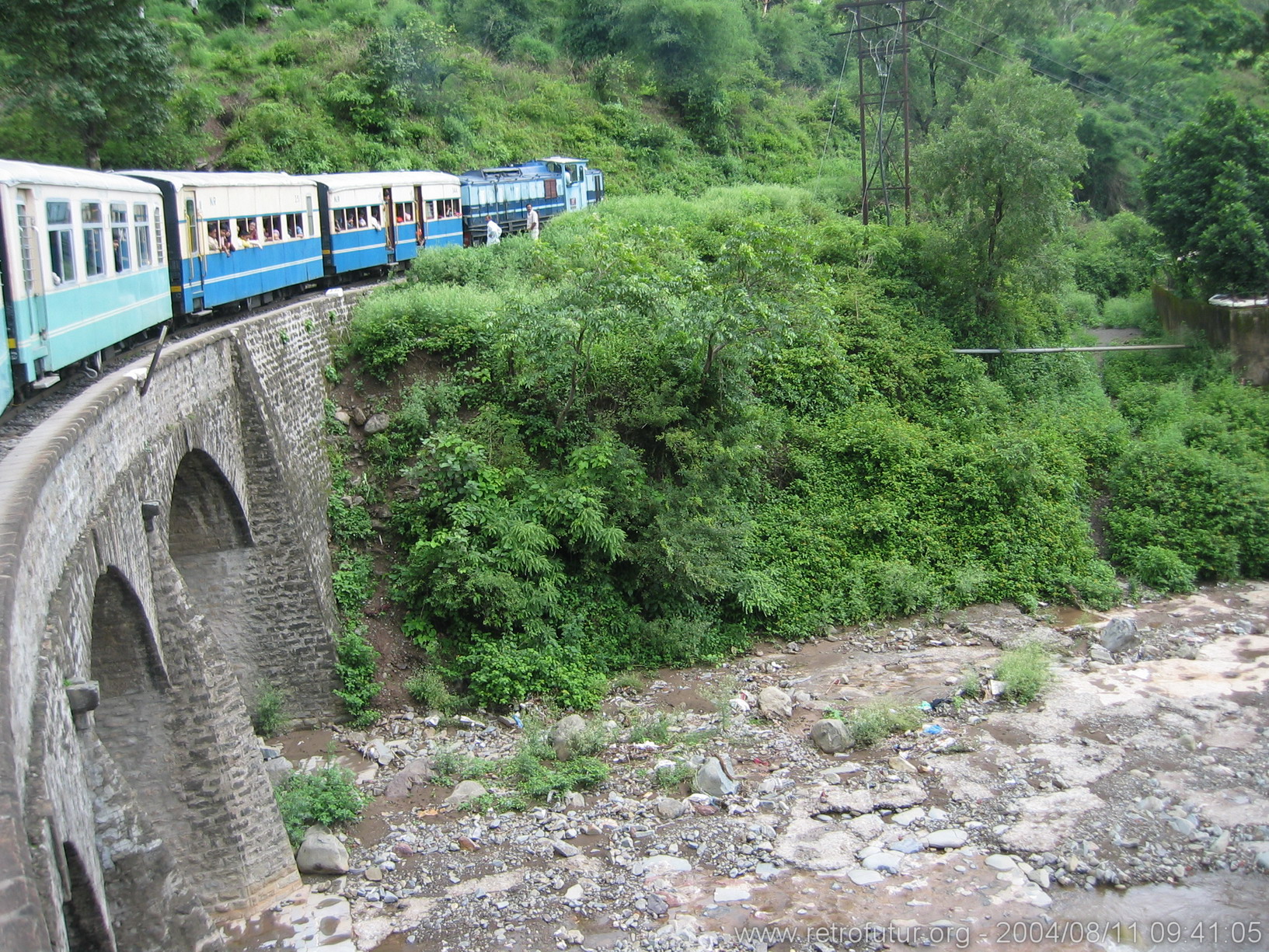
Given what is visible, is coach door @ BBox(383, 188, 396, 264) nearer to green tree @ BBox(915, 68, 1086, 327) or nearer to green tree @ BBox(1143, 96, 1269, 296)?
green tree @ BBox(915, 68, 1086, 327)

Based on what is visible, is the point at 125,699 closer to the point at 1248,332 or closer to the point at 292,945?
the point at 292,945

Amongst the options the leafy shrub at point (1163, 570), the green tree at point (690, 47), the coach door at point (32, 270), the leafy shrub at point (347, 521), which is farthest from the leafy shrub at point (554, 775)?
the green tree at point (690, 47)

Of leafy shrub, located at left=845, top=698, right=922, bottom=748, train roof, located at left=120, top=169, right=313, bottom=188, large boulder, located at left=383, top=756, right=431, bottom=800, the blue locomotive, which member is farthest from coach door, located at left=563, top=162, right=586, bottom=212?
large boulder, located at left=383, top=756, right=431, bottom=800

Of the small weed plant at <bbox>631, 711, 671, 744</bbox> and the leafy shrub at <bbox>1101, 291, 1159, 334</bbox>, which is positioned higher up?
the leafy shrub at <bbox>1101, 291, 1159, 334</bbox>

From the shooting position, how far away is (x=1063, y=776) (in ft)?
33.1

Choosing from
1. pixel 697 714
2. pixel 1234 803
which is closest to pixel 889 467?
pixel 697 714

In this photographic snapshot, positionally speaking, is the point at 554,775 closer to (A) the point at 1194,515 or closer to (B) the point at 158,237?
(B) the point at 158,237

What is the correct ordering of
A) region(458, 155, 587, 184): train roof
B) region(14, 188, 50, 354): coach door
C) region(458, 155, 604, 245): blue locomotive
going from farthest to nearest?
1. region(458, 155, 587, 184): train roof
2. region(458, 155, 604, 245): blue locomotive
3. region(14, 188, 50, 354): coach door

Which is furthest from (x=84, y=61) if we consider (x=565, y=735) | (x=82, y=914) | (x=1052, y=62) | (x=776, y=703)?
(x=1052, y=62)

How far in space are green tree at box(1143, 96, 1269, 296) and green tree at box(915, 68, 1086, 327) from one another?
12.3ft

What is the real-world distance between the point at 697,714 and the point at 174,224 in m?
8.70

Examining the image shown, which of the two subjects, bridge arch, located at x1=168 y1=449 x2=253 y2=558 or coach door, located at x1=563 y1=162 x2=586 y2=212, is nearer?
bridge arch, located at x1=168 y1=449 x2=253 y2=558

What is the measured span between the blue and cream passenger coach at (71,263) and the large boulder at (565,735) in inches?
244

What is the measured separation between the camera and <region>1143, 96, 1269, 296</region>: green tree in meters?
21.0
